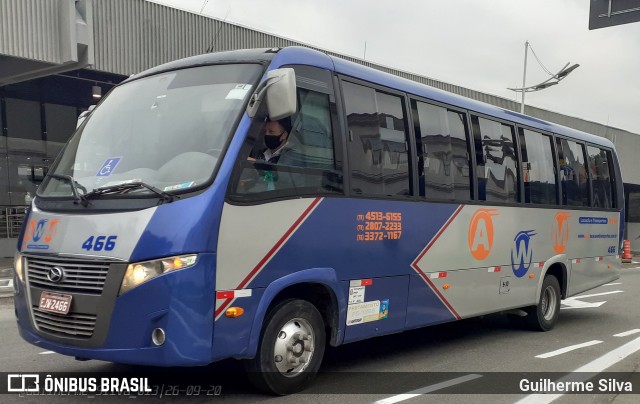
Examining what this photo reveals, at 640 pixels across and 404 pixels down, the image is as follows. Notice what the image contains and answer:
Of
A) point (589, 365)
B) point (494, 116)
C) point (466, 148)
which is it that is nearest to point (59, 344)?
point (466, 148)

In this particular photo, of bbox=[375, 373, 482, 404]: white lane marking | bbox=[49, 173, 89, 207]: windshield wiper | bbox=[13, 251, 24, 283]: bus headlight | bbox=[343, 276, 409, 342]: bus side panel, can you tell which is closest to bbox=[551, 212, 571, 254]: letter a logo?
bbox=[375, 373, 482, 404]: white lane marking

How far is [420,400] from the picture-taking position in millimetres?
5574

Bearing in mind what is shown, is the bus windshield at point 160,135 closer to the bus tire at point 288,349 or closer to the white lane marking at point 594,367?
the bus tire at point 288,349

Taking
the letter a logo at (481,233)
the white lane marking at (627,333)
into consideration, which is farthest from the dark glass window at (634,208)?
the letter a logo at (481,233)

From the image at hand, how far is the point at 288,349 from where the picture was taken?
541 centimetres

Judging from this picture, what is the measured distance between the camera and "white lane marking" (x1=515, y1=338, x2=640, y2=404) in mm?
5797

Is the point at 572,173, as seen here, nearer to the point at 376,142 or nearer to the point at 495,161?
the point at 495,161

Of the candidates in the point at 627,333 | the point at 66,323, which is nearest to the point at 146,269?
the point at 66,323

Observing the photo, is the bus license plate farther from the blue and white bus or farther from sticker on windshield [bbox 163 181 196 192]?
sticker on windshield [bbox 163 181 196 192]

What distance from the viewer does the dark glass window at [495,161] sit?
27.1 ft

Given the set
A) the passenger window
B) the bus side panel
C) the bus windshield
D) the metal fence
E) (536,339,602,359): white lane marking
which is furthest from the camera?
the metal fence

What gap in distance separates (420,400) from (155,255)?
2741 millimetres

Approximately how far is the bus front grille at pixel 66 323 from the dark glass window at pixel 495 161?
5286mm

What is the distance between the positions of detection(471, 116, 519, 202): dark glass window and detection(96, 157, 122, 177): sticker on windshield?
15.8 feet
